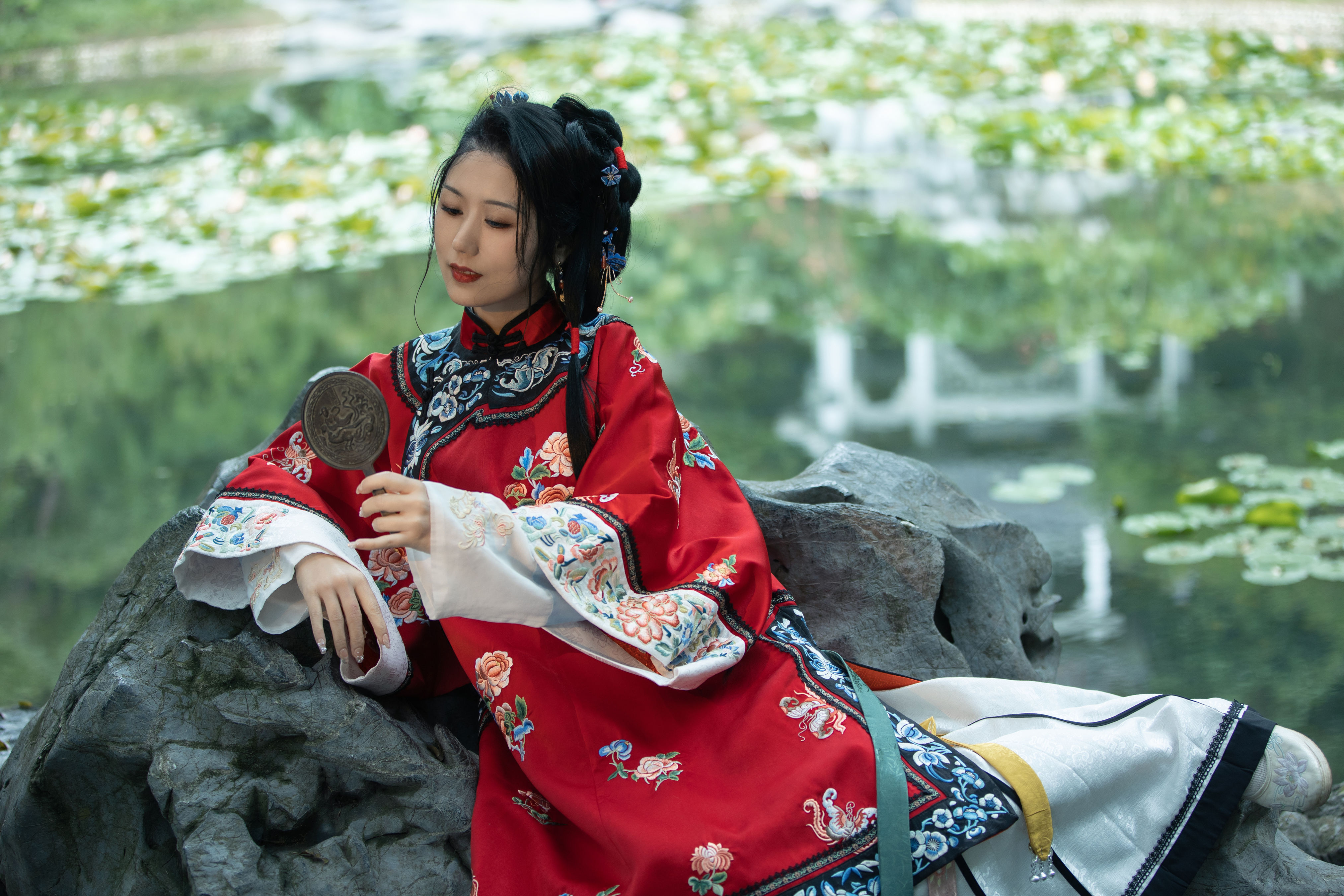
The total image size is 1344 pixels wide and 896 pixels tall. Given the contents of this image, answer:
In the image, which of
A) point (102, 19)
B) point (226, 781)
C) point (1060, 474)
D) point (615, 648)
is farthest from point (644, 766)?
point (102, 19)

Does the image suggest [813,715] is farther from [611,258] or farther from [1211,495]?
[1211,495]

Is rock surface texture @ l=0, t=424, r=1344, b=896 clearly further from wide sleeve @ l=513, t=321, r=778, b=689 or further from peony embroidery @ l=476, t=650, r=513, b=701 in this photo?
wide sleeve @ l=513, t=321, r=778, b=689

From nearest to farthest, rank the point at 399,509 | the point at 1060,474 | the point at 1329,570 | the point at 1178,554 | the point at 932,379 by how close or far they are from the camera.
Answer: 1. the point at 399,509
2. the point at 1329,570
3. the point at 1178,554
4. the point at 1060,474
5. the point at 932,379

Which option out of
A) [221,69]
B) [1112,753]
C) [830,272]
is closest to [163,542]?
[1112,753]

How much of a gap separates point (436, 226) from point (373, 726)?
0.59 meters

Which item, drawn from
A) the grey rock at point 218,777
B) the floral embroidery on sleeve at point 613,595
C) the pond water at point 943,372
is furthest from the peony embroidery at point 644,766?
the pond water at point 943,372

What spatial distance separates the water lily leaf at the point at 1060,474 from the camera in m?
3.10

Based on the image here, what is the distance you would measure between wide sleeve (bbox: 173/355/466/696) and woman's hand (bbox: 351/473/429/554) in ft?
0.59

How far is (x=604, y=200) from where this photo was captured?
1451 mm

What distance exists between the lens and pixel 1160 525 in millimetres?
2814

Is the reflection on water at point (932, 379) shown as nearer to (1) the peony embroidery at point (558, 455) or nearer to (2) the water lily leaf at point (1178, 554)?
(2) the water lily leaf at point (1178, 554)

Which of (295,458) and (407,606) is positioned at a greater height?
(295,458)

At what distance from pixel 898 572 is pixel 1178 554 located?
47.8 inches

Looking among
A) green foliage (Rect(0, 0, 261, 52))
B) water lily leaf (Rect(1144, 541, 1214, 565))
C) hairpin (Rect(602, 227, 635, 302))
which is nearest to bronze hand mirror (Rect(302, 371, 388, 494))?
hairpin (Rect(602, 227, 635, 302))
